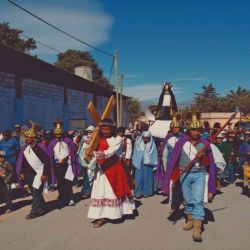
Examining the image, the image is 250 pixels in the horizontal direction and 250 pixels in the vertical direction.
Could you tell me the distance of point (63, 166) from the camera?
28.3 ft

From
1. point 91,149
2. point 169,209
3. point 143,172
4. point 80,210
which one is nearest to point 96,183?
point 91,149

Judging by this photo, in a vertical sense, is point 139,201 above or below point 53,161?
below

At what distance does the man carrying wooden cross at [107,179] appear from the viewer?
676 centimetres

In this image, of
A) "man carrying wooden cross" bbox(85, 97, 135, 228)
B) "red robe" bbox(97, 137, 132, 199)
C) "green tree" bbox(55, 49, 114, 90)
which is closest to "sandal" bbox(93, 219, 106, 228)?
"man carrying wooden cross" bbox(85, 97, 135, 228)

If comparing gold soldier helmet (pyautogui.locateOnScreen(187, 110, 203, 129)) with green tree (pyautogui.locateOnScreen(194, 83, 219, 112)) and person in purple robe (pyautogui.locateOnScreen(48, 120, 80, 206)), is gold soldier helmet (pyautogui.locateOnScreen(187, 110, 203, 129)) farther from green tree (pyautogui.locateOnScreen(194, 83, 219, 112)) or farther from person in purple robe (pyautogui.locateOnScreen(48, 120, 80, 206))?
green tree (pyautogui.locateOnScreen(194, 83, 219, 112))

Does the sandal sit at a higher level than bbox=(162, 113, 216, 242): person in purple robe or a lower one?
lower

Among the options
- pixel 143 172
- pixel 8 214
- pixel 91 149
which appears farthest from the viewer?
pixel 143 172

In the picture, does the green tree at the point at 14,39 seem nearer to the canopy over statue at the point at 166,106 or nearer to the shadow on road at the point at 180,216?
the canopy over statue at the point at 166,106

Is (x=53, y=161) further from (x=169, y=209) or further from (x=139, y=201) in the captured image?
(x=169, y=209)

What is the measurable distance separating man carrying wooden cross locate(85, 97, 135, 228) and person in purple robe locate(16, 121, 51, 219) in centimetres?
120

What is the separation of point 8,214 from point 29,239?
201 cm

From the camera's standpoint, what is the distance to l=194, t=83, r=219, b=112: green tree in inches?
2862

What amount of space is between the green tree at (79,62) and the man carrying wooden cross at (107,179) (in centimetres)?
4067

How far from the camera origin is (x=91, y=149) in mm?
6824
